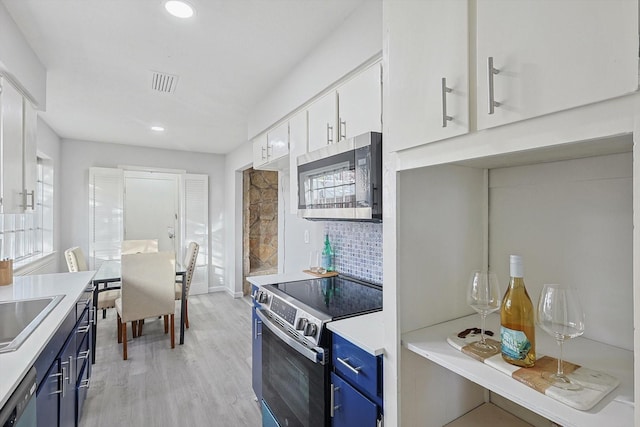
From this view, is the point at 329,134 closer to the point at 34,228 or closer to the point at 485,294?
the point at 485,294

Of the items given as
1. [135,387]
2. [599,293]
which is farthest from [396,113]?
[135,387]

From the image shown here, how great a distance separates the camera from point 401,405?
106cm

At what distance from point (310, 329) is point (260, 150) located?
6.09 feet

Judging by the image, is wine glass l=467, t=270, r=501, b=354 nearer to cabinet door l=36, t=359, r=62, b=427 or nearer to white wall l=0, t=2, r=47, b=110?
cabinet door l=36, t=359, r=62, b=427

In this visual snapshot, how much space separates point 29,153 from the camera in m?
2.14

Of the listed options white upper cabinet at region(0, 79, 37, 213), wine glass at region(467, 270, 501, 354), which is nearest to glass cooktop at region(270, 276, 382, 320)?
wine glass at region(467, 270, 501, 354)

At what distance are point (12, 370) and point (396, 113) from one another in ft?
5.00

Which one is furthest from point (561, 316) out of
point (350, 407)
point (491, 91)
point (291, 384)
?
point (291, 384)

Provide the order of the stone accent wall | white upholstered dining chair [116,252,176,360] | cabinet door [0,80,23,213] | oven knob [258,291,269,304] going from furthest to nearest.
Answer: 1. the stone accent wall
2. white upholstered dining chair [116,252,176,360]
3. oven knob [258,291,269,304]
4. cabinet door [0,80,23,213]

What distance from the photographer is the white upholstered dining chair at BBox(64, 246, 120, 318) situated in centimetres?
330

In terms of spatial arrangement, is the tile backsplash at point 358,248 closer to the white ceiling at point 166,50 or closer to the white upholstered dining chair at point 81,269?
the white ceiling at point 166,50

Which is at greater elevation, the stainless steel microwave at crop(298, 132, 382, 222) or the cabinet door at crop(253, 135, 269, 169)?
the cabinet door at crop(253, 135, 269, 169)

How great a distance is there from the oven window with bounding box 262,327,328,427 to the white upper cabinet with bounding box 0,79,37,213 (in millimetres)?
1690

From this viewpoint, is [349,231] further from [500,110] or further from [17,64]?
[17,64]
